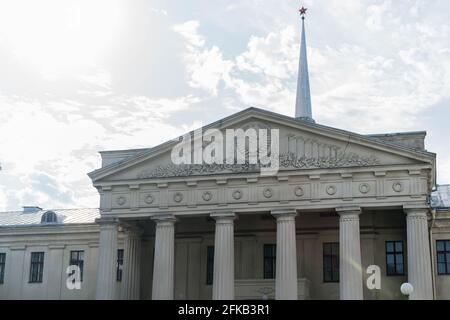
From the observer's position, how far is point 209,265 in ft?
142

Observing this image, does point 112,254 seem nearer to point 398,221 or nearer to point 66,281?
point 66,281

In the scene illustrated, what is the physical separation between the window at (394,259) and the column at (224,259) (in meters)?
9.66

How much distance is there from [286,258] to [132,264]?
11.4 meters

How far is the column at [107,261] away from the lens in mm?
39906

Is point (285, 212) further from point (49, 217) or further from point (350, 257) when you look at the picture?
point (49, 217)

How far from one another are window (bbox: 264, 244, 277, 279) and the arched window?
18.9 m

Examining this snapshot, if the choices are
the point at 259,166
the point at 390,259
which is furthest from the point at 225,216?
the point at 390,259

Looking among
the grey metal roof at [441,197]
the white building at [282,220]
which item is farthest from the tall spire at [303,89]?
the white building at [282,220]

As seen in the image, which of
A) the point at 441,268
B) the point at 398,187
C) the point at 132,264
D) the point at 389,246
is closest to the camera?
the point at 398,187

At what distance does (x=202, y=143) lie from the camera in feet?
131

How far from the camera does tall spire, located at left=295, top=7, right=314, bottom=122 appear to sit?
57781mm

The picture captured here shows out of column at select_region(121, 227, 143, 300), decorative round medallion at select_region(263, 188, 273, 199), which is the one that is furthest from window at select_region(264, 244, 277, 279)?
column at select_region(121, 227, 143, 300)

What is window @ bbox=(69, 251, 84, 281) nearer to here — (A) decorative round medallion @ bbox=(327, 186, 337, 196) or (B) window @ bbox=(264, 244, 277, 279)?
(B) window @ bbox=(264, 244, 277, 279)
